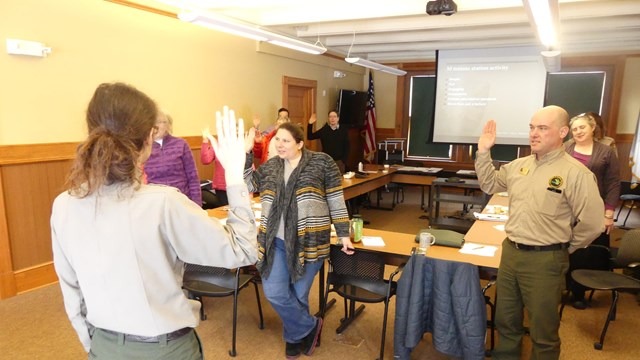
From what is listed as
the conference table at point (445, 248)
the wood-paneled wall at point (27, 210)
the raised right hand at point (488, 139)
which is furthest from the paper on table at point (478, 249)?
the wood-paneled wall at point (27, 210)

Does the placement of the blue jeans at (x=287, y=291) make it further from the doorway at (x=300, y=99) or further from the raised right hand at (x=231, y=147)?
the doorway at (x=300, y=99)

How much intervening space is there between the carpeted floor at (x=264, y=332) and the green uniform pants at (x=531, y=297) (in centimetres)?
58

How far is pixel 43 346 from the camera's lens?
9.65 feet

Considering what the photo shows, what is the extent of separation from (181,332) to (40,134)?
3.41 m

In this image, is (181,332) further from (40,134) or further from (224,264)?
(40,134)

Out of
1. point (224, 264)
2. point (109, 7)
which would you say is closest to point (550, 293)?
point (224, 264)

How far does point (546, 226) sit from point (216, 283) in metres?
2.08

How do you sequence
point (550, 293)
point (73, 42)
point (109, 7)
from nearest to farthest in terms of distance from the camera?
point (550, 293) → point (73, 42) → point (109, 7)

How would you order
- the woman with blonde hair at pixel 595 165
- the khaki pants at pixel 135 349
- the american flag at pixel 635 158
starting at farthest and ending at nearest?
1. the american flag at pixel 635 158
2. the woman with blonde hair at pixel 595 165
3. the khaki pants at pixel 135 349

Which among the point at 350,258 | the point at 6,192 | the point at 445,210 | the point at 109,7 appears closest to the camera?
the point at 350,258

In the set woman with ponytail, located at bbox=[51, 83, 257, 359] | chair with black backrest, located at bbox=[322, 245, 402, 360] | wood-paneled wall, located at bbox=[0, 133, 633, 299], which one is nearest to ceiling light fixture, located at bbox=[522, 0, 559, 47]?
chair with black backrest, located at bbox=[322, 245, 402, 360]

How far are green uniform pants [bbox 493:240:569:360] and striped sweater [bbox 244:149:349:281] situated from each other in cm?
102

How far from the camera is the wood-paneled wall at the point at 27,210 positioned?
11.8 ft

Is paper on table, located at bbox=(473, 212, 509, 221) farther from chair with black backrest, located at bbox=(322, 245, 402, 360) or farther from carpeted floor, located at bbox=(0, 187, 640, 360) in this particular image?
chair with black backrest, located at bbox=(322, 245, 402, 360)
